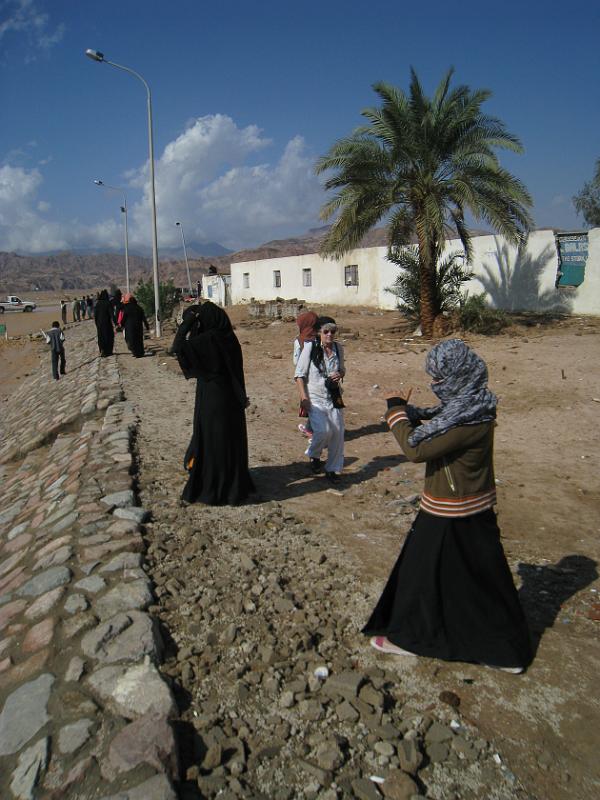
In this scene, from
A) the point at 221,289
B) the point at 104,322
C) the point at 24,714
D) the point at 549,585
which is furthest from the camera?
the point at 221,289

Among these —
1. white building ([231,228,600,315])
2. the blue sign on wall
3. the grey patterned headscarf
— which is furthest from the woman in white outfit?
the blue sign on wall

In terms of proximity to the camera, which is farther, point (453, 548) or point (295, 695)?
point (453, 548)

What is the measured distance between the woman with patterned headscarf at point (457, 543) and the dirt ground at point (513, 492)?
0.15 metres

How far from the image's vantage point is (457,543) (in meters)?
2.76

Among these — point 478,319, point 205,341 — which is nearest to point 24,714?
point 205,341

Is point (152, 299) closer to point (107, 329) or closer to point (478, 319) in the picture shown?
point (107, 329)

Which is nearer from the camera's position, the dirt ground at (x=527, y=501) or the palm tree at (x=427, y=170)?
the dirt ground at (x=527, y=501)

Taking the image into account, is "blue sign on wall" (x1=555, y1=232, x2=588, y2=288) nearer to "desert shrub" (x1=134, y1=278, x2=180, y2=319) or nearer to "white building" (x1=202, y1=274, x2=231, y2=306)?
"desert shrub" (x1=134, y1=278, x2=180, y2=319)

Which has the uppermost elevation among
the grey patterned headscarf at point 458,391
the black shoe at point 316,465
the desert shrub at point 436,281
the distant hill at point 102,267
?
the distant hill at point 102,267

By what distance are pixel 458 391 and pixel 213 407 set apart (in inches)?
98.6

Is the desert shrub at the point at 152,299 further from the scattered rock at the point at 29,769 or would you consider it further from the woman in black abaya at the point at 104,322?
the scattered rock at the point at 29,769

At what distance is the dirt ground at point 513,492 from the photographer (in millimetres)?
2527

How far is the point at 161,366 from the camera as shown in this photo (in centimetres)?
1290

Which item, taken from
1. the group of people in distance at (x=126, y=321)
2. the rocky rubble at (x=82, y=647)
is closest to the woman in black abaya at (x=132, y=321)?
the group of people in distance at (x=126, y=321)
